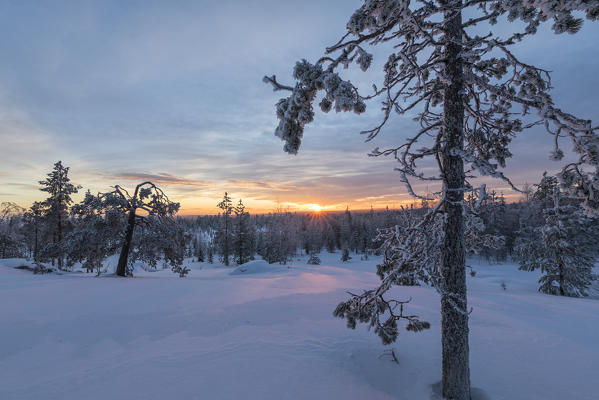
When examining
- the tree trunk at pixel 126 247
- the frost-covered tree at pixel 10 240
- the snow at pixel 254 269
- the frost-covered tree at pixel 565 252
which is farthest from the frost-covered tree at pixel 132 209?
the frost-covered tree at pixel 10 240

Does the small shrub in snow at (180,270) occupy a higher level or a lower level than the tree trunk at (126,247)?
lower

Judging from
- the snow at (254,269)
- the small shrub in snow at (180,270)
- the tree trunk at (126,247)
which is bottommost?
the snow at (254,269)

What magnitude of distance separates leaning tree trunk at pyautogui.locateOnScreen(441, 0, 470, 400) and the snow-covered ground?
31.5 inches

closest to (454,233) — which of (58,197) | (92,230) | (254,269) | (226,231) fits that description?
(92,230)

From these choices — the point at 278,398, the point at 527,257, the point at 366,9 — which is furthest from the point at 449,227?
the point at 527,257

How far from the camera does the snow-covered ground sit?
415 centimetres

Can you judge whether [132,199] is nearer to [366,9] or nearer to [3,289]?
[3,289]

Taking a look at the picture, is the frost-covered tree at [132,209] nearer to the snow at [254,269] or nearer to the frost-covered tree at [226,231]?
the snow at [254,269]

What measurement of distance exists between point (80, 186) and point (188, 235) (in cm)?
1981

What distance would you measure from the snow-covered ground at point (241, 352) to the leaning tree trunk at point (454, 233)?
0.80m

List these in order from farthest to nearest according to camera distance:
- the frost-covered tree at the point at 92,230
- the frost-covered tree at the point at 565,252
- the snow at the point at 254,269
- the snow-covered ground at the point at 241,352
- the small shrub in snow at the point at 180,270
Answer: the snow at the point at 254,269
the frost-covered tree at the point at 565,252
the small shrub in snow at the point at 180,270
the frost-covered tree at the point at 92,230
the snow-covered ground at the point at 241,352

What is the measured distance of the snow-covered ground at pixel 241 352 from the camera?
163 inches

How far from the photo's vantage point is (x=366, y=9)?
10.7ft

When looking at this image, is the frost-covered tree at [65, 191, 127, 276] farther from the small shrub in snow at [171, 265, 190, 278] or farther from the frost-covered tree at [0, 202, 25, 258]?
the frost-covered tree at [0, 202, 25, 258]
